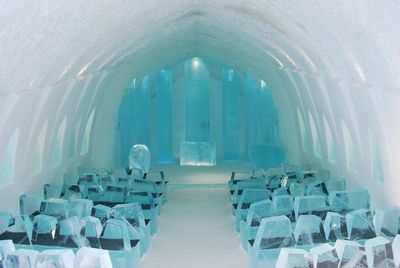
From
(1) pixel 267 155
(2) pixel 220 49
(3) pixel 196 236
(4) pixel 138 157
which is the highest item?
(2) pixel 220 49

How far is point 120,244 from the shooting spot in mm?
7828

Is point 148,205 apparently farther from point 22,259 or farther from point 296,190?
point 22,259

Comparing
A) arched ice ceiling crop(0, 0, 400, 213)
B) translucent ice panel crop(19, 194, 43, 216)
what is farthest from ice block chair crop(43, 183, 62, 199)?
translucent ice panel crop(19, 194, 43, 216)

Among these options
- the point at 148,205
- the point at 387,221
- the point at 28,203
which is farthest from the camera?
the point at 148,205

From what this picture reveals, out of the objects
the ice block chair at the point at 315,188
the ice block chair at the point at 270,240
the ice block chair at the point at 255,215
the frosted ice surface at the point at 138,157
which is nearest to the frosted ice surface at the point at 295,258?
the ice block chair at the point at 270,240

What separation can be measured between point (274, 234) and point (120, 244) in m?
2.01

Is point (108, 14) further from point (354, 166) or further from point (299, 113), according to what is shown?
point (299, 113)

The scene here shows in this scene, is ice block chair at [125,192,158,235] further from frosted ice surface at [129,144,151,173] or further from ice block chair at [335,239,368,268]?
frosted ice surface at [129,144,151,173]

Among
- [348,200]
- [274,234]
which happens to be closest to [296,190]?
[348,200]

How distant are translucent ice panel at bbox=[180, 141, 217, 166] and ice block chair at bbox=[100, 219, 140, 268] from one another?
40.5ft

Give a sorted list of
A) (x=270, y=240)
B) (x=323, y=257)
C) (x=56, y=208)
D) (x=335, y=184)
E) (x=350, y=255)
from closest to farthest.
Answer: (x=323, y=257)
(x=350, y=255)
(x=270, y=240)
(x=56, y=208)
(x=335, y=184)

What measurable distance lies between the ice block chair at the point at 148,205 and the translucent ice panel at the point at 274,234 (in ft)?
11.0

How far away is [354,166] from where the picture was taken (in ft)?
39.8

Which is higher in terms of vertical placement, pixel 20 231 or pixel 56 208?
pixel 56 208
